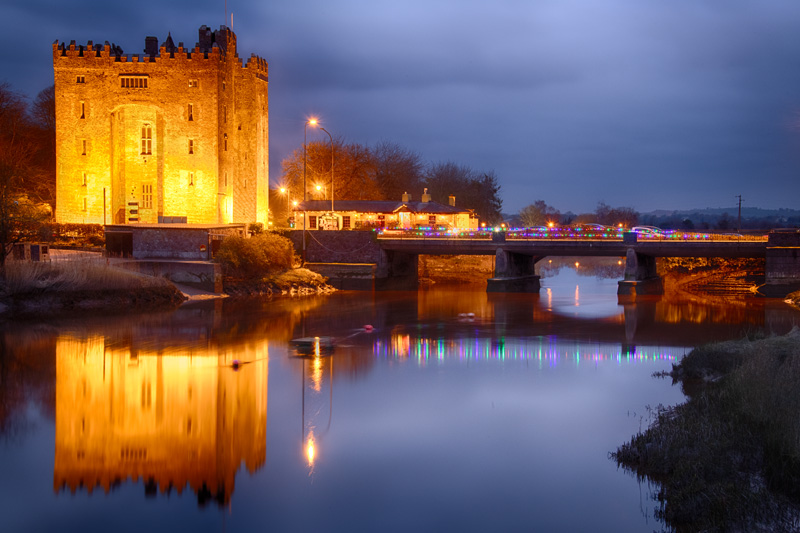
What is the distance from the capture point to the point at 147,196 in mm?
62250

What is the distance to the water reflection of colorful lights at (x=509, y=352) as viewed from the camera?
28281 millimetres

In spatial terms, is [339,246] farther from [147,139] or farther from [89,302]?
[89,302]

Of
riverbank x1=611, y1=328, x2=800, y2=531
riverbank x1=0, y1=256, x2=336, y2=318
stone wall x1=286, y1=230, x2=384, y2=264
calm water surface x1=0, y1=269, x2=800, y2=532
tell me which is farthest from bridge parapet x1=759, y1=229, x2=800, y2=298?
riverbank x1=611, y1=328, x2=800, y2=531

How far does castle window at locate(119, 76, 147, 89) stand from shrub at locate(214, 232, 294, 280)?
1607cm

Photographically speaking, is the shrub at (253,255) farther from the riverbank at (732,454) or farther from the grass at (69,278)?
the riverbank at (732,454)

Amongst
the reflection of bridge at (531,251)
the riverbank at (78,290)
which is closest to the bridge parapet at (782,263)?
the reflection of bridge at (531,251)

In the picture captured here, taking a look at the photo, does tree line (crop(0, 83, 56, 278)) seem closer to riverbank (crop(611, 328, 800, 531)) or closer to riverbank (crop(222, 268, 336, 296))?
riverbank (crop(222, 268, 336, 296))

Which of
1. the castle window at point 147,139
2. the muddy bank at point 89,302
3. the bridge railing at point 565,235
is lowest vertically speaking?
the muddy bank at point 89,302

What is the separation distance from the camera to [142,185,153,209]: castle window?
62147 mm

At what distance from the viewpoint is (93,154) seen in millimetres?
63156

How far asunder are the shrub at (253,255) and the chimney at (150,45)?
18.4m

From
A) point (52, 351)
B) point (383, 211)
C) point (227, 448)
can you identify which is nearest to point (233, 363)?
point (52, 351)

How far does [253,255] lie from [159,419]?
3627 centimetres

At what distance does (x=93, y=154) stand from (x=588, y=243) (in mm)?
39397
